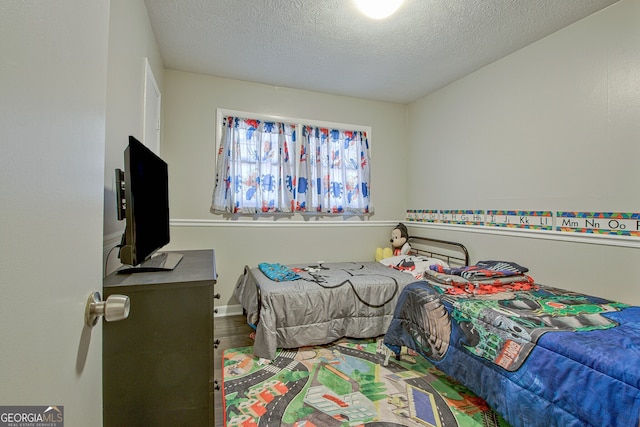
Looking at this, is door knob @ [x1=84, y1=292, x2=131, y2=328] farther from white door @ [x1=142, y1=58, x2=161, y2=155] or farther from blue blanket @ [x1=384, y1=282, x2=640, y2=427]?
white door @ [x1=142, y1=58, x2=161, y2=155]

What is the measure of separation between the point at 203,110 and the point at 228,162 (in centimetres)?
62

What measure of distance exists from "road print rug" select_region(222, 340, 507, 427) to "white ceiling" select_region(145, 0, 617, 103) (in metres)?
2.56

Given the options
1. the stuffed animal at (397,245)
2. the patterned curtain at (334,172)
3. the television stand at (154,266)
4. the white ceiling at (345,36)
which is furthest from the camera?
the stuffed animal at (397,245)

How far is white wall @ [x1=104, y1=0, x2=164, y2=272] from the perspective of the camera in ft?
4.52

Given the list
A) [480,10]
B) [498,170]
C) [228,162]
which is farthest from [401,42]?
[228,162]

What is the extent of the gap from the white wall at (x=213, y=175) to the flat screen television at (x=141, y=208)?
1364 mm

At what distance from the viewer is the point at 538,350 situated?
4.10ft

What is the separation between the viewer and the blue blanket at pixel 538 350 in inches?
40.9

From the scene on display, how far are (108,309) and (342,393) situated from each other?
5.32ft

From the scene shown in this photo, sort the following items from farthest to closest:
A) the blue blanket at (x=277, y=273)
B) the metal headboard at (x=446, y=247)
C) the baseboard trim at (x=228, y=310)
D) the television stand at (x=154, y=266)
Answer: the baseboard trim at (x=228, y=310) → the metal headboard at (x=446, y=247) → the blue blanket at (x=277, y=273) → the television stand at (x=154, y=266)

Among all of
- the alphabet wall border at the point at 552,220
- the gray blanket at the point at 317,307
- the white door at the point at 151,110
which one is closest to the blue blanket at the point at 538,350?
the alphabet wall border at the point at 552,220

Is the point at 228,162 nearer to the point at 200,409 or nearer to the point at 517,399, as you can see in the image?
the point at 200,409

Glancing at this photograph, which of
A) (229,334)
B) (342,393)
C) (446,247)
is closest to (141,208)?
(342,393)

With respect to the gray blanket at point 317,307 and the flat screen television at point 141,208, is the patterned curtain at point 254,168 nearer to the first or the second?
the gray blanket at point 317,307
